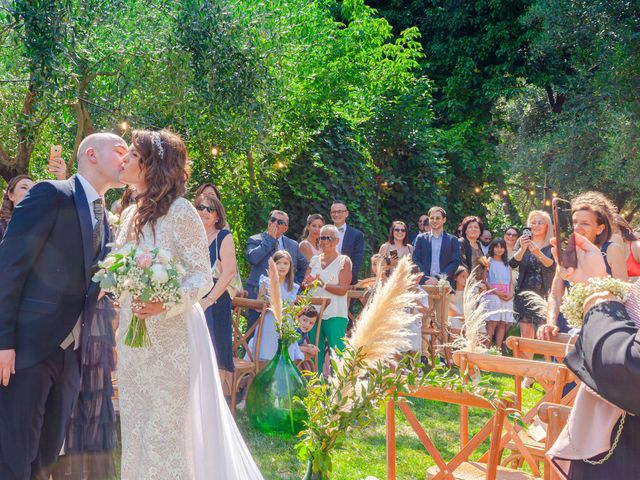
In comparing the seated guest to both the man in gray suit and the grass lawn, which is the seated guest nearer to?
the grass lawn

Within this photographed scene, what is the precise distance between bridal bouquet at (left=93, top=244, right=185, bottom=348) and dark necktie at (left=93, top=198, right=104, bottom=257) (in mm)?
377

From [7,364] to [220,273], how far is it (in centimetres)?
292

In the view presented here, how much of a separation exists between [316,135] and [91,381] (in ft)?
31.2

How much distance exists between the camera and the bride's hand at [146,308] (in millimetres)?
3436

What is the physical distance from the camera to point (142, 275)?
337 centimetres

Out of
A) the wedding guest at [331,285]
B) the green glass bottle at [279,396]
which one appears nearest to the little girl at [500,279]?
the wedding guest at [331,285]

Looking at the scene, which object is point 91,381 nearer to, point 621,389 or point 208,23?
point 621,389

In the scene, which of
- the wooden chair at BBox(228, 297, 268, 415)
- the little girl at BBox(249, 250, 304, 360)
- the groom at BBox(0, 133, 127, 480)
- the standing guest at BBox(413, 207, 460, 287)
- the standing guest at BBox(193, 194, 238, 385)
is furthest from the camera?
the standing guest at BBox(413, 207, 460, 287)

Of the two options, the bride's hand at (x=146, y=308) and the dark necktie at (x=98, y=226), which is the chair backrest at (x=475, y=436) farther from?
the dark necktie at (x=98, y=226)

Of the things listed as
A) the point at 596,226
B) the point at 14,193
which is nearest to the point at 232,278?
the point at 14,193

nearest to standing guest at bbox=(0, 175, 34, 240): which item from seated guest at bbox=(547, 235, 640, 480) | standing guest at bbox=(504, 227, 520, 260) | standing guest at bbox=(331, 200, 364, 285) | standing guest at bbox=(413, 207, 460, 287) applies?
standing guest at bbox=(331, 200, 364, 285)

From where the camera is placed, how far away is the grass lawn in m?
5.53

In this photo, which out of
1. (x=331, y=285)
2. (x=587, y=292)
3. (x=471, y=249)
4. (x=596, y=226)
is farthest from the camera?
(x=471, y=249)

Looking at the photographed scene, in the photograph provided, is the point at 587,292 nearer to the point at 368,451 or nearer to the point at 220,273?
the point at 368,451
